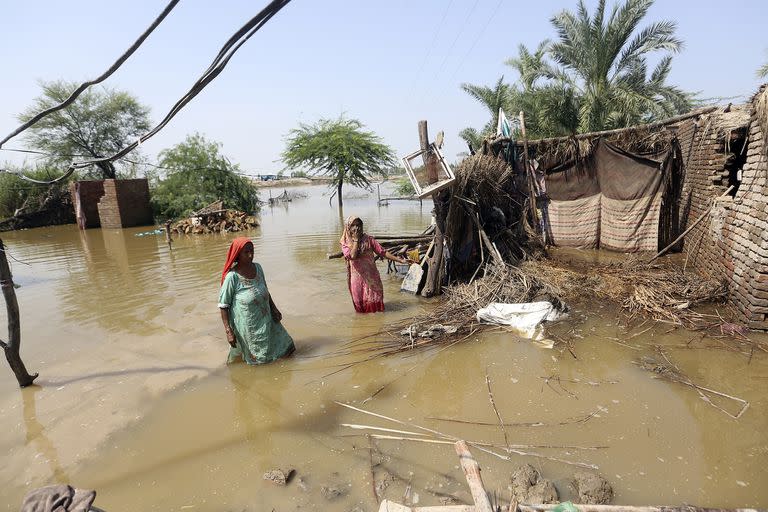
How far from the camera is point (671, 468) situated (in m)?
2.88

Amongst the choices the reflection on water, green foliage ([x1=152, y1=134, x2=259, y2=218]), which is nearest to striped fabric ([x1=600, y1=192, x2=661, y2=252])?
the reflection on water

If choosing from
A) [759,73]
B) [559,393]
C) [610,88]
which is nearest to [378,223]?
[610,88]

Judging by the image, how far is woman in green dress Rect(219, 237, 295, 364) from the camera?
4258 millimetres

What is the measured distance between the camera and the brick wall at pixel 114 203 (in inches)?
791

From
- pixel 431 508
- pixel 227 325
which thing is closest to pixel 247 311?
pixel 227 325

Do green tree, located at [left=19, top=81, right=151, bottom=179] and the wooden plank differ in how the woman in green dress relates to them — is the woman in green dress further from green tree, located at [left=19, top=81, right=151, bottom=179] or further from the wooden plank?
green tree, located at [left=19, top=81, right=151, bottom=179]

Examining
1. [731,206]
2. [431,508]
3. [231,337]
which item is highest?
[731,206]

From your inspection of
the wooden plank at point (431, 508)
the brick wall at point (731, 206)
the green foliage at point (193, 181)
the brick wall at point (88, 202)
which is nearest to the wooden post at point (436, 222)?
the brick wall at point (731, 206)

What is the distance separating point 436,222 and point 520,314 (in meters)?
2.09

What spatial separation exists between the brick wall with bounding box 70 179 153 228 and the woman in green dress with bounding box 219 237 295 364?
19202 millimetres

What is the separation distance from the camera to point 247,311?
441 cm

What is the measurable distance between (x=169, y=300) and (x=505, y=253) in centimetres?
648

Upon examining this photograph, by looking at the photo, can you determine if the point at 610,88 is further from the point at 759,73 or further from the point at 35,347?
the point at 35,347

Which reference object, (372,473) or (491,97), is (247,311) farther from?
(491,97)
